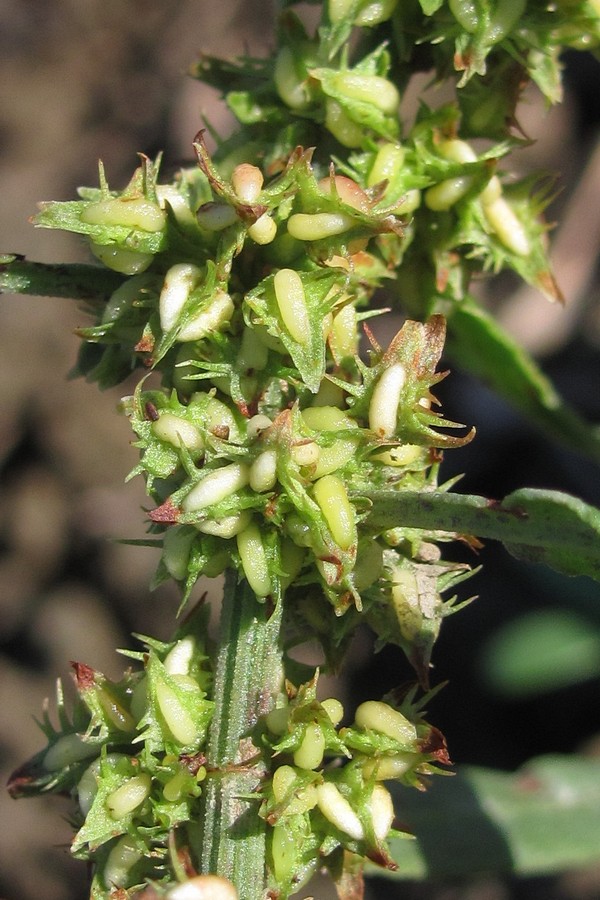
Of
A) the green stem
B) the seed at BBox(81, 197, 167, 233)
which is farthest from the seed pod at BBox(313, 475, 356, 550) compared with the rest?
the seed at BBox(81, 197, 167, 233)

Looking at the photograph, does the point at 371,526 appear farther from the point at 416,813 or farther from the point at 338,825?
the point at 416,813

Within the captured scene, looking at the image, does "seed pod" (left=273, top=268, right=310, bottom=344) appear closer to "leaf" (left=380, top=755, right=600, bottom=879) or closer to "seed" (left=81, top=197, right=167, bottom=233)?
"seed" (left=81, top=197, right=167, bottom=233)

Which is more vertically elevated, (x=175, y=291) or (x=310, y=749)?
(x=175, y=291)

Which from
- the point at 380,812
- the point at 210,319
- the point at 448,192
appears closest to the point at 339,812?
the point at 380,812

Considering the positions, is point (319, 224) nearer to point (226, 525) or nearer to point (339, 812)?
point (226, 525)

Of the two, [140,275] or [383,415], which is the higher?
[140,275]

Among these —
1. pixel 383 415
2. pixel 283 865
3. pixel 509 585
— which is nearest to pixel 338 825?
pixel 283 865
